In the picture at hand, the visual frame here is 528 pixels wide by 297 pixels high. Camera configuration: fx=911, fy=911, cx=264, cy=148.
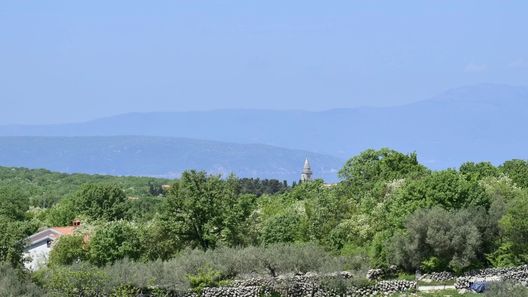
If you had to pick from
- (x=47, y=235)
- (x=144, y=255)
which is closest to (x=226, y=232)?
(x=144, y=255)

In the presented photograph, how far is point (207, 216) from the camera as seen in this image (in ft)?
186

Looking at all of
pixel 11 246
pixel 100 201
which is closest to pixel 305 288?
pixel 11 246

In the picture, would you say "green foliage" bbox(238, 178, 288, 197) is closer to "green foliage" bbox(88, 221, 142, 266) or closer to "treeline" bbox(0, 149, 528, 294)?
"treeline" bbox(0, 149, 528, 294)

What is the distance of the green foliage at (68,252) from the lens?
56469 mm

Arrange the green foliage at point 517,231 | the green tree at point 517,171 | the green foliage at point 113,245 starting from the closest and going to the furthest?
1. the green foliage at point 517,231
2. the green foliage at point 113,245
3. the green tree at point 517,171

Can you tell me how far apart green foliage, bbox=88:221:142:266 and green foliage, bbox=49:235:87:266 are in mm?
820

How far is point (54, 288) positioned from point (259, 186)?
434 ft

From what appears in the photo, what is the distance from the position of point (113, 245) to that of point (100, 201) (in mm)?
30867

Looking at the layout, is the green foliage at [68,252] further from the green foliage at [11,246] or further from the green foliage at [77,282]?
the green foliage at [77,282]

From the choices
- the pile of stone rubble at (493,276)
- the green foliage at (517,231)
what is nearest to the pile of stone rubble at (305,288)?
the pile of stone rubble at (493,276)

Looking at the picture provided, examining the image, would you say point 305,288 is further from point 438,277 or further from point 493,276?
point 493,276

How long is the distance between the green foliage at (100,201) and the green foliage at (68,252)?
26.3m

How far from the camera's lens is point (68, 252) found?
56812 mm

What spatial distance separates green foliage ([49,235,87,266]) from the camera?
185ft
